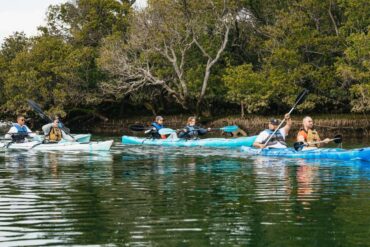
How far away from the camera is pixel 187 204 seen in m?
11.6

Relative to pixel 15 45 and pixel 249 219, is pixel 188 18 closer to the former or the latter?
pixel 15 45

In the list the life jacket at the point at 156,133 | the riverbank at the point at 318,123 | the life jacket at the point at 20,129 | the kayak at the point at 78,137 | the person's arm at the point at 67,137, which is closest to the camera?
the life jacket at the point at 20,129

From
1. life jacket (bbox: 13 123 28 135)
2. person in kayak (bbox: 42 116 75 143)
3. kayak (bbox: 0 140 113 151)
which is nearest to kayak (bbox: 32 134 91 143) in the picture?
person in kayak (bbox: 42 116 75 143)

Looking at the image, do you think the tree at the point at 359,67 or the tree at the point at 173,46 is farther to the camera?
the tree at the point at 173,46

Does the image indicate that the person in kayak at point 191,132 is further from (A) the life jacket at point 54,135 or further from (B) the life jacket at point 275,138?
(B) the life jacket at point 275,138

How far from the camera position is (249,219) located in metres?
10.1

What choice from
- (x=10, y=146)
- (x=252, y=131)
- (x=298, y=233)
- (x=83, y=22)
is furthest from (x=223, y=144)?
(x=83, y=22)

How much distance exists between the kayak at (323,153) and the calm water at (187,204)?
0.34m

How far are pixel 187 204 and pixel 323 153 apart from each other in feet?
33.0

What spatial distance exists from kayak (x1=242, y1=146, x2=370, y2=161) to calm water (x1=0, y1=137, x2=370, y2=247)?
0.34 meters

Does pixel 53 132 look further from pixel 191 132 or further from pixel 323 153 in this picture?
pixel 323 153

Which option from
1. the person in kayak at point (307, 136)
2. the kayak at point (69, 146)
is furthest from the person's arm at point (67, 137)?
the person in kayak at point (307, 136)

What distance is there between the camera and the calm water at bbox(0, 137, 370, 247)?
349 inches

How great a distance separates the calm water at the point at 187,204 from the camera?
29.1 ft
